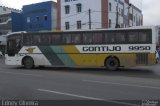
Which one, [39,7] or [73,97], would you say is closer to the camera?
[73,97]

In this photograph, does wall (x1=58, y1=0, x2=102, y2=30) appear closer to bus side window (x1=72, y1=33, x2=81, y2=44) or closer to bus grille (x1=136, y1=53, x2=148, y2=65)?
bus side window (x1=72, y1=33, x2=81, y2=44)

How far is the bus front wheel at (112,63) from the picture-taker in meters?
22.6

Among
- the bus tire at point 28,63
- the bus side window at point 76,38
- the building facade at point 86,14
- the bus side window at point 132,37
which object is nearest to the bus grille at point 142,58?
the bus side window at point 132,37

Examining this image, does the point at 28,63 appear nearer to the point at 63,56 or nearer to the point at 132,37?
the point at 63,56

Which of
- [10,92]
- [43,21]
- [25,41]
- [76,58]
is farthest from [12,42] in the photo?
[43,21]

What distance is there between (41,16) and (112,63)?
37.6 m

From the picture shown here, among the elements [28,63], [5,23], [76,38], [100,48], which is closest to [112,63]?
[100,48]

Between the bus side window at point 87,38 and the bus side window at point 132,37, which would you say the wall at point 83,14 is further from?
the bus side window at point 132,37

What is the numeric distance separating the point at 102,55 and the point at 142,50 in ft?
9.24

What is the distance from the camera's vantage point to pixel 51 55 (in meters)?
24.1

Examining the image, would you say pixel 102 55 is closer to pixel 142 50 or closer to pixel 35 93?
pixel 142 50

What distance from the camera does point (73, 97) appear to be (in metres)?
10.8

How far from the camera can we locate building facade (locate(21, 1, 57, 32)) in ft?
189

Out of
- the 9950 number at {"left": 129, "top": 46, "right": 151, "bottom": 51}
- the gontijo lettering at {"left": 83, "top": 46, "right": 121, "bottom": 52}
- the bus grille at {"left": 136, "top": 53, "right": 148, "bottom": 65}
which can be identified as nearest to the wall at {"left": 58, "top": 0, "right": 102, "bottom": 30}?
the gontijo lettering at {"left": 83, "top": 46, "right": 121, "bottom": 52}
